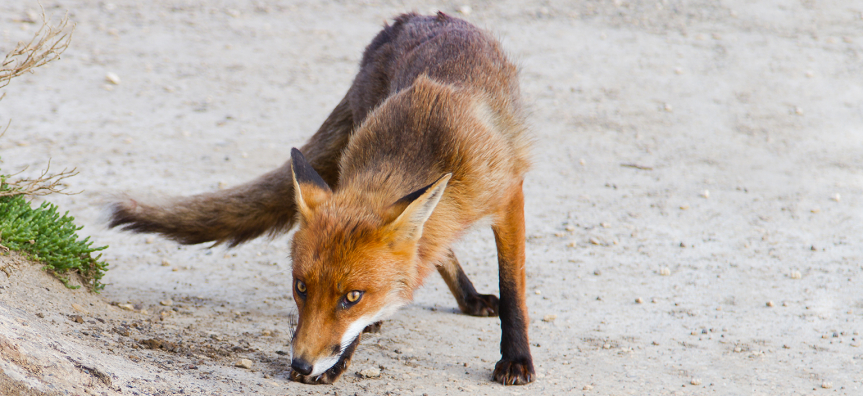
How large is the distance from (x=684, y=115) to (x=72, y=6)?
32.3ft

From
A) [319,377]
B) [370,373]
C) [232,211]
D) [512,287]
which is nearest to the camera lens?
[319,377]

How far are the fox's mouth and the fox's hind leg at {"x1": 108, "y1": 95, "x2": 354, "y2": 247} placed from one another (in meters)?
1.29

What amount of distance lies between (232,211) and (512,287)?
1.96m

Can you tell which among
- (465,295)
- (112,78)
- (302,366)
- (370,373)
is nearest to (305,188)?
(302,366)

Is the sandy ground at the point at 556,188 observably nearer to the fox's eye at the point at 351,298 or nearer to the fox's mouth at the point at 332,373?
the fox's mouth at the point at 332,373

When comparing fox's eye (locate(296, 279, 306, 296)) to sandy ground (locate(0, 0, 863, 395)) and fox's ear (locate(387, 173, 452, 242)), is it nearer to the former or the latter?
fox's ear (locate(387, 173, 452, 242))

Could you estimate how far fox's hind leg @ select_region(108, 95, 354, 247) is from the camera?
444 cm

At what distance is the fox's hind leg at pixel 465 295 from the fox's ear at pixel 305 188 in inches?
64.1

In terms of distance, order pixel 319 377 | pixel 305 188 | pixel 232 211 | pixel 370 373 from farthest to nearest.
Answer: pixel 232 211, pixel 370 373, pixel 319 377, pixel 305 188

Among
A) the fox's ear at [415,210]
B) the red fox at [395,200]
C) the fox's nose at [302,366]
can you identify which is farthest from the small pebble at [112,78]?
the fox's nose at [302,366]

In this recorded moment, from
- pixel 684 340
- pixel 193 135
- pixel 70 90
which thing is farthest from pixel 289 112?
pixel 684 340

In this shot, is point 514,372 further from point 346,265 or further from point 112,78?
point 112,78

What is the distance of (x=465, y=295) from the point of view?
5.06 m

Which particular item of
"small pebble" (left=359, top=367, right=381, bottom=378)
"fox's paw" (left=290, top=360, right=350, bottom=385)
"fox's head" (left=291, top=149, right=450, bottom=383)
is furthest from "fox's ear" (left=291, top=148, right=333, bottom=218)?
"small pebble" (left=359, top=367, right=381, bottom=378)
